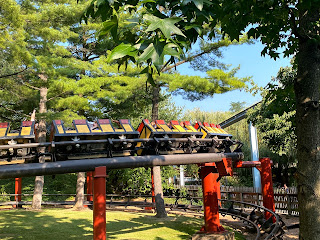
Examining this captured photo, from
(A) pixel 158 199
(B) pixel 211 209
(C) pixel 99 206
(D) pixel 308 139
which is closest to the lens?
(D) pixel 308 139

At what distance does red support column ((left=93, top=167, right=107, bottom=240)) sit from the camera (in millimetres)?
5062

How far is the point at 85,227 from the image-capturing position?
10.7 meters

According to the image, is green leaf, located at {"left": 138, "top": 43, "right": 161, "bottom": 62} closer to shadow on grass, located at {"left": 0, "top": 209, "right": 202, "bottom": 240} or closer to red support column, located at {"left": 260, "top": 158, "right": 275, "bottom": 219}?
shadow on grass, located at {"left": 0, "top": 209, "right": 202, "bottom": 240}

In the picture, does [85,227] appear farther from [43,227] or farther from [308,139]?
[308,139]

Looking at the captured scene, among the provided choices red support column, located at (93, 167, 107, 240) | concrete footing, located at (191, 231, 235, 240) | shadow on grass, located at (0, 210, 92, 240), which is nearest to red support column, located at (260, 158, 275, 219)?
concrete footing, located at (191, 231, 235, 240)

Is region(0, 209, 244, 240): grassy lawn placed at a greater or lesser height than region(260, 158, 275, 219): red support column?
lesser

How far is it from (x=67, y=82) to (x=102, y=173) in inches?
445

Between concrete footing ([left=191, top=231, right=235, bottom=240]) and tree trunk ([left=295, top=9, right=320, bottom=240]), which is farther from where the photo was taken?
concrete footing ([left=191, top=231, right=235, bottom=240])

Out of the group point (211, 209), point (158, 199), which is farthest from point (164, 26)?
point (158, 199)

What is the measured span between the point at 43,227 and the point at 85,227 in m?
1.38

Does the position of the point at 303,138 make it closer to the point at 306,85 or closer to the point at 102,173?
the point at 306,85

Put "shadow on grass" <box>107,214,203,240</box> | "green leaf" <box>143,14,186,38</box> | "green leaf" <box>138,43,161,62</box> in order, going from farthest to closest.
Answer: "shadow on grass" <box>107,214,203,240</box>, "green leaf" <box>138,43,161,62</box>, "green leaf" <box>143,14,186,38</box>

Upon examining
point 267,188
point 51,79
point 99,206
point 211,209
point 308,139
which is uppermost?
point 51,79

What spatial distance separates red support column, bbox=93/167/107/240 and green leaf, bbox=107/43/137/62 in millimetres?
3786
